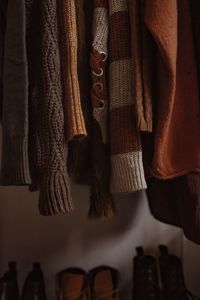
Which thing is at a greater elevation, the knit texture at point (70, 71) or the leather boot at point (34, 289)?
the knit texture at point (70, 71)

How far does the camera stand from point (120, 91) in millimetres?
532

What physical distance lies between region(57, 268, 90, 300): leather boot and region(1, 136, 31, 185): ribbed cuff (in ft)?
1.75

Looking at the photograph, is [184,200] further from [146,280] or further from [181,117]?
[146,280]

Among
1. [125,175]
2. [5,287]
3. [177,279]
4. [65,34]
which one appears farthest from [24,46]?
[177,279]

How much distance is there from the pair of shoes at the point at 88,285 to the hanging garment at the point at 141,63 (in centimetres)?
60

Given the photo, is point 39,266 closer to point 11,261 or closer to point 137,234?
point 11,261

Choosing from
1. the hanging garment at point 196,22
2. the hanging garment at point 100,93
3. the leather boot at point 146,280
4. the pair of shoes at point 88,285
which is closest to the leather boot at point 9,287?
the pair of shoes at point 88,285

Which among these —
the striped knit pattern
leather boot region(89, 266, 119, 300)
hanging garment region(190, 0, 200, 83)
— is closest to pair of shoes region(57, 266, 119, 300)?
leather boot region(89, 266, 119, 300)

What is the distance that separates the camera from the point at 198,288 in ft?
3.58

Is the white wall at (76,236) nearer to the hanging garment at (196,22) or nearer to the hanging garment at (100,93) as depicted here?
the hanging garment at (100,93)

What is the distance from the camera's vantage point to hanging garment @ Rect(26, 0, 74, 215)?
481mm

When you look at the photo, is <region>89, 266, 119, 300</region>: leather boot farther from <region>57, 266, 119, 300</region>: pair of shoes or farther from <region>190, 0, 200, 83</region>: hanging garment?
<region>190, 0, 200, 83</region>: hanging garment

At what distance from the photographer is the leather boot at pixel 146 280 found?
0.91 metres

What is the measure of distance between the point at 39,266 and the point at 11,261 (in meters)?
0.11
